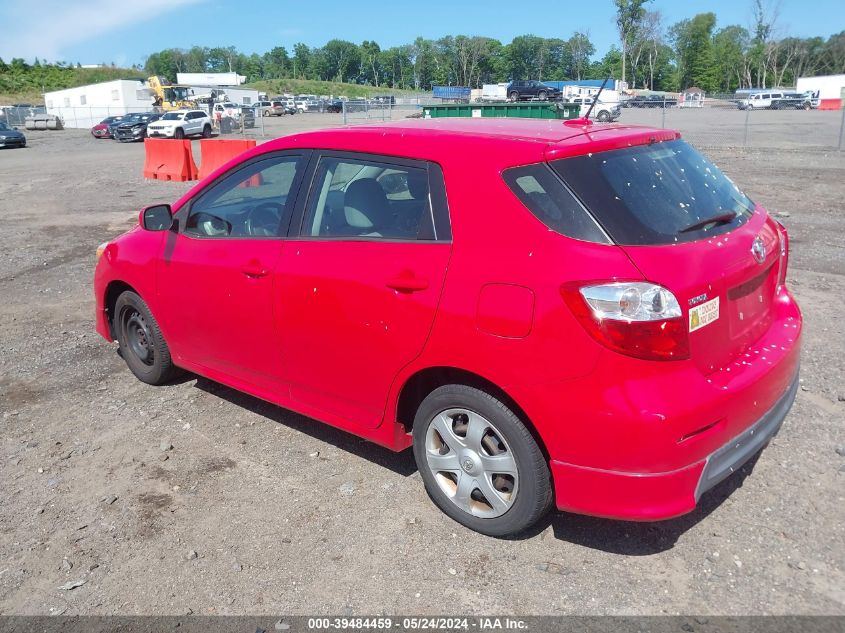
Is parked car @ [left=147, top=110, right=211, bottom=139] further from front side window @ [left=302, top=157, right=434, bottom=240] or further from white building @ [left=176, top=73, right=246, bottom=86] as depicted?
white building @ [left=176, top=73, right=246, bottom=86]

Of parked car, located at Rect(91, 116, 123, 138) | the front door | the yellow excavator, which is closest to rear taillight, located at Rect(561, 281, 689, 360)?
the front door

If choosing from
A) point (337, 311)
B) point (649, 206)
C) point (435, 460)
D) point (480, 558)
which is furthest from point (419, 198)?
point (480, 558)

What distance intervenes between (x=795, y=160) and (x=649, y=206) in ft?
60.6

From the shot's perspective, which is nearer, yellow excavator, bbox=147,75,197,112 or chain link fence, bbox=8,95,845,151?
chain link fence, bbox=8,95,845,151

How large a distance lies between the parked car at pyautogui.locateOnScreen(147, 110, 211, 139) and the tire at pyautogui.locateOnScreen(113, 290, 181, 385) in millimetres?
36134

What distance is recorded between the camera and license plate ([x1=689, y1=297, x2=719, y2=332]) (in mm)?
2680

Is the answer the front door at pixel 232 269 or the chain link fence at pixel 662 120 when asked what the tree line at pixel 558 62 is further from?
the front door at pixel 232 269

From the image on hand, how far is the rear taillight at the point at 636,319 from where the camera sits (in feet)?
8.54

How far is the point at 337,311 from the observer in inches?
134

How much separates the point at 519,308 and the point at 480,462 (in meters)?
0.77

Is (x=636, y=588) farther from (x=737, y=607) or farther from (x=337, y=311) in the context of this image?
(x=337, y=311)

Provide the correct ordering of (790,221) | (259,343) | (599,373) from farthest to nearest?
(790,221) < (259,343) < (599,373)

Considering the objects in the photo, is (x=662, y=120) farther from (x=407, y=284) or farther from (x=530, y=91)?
(x=407, y=284)

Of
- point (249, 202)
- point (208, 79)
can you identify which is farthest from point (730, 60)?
point (249, 202)
